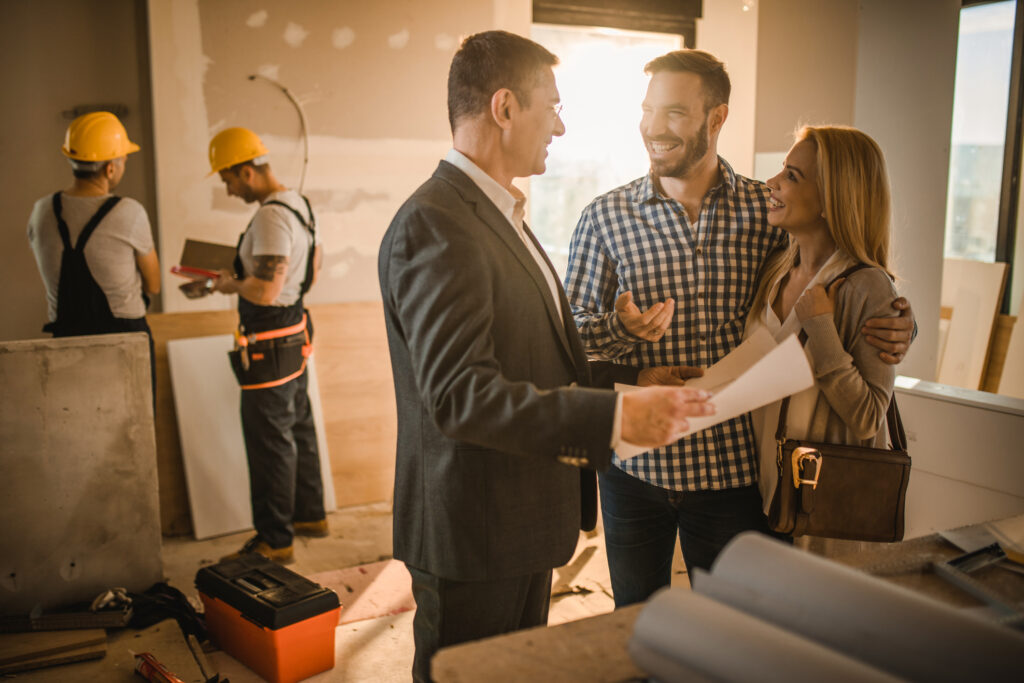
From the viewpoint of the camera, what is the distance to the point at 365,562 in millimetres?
3762

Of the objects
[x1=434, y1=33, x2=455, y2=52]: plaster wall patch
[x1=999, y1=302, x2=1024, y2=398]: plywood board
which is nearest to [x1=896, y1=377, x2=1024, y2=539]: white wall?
[x1=999, y1=302, x2=1024, y2=398]: plywood board

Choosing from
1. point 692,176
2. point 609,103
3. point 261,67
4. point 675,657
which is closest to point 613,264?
point 692,176

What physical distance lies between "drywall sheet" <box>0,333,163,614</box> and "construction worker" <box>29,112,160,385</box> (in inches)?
24.6

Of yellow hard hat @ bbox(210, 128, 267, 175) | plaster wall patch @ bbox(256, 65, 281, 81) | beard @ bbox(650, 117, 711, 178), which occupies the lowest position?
beard @ bbox(650, 117, 711, 178)

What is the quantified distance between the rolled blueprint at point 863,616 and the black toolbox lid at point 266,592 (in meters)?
2.08

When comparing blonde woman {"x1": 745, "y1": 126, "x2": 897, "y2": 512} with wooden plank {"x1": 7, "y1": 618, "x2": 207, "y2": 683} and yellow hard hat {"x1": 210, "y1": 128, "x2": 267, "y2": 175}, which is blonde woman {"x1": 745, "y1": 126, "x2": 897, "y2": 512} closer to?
wooden plank {"x1": 7, "y1": 618, "x2": 207, "y2": 683}

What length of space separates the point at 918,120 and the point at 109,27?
13.9ft

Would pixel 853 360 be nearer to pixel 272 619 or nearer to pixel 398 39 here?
pixel 272 619

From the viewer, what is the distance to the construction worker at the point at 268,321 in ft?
11.9

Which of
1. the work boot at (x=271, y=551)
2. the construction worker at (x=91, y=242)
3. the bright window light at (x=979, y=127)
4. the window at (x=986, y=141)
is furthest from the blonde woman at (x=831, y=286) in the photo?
the bright window light at (x=979, y=127)

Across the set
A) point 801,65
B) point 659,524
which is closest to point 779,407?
point 659,524

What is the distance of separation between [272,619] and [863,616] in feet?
7.39

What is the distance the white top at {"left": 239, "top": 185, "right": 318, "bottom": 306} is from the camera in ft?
11.8

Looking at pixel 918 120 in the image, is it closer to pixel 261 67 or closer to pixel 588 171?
pixel 588 171
